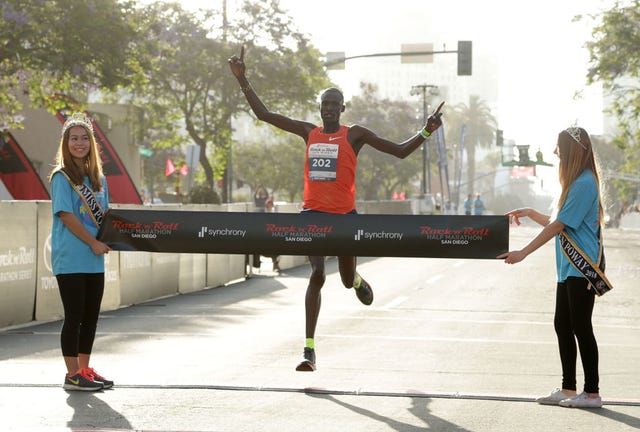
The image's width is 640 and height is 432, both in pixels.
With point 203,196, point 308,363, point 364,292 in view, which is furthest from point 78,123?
point 203,196

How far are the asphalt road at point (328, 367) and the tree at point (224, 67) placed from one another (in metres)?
26.2

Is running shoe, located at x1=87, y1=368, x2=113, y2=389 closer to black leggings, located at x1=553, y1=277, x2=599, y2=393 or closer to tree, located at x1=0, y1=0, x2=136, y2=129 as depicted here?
black leggings, located at x1=553, y1=277, x2=599, y2=393

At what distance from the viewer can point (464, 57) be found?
3469 cm

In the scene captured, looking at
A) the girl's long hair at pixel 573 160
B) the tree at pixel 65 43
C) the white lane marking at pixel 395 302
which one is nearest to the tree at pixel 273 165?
the tree at pixel 65 43

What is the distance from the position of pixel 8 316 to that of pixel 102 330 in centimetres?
131

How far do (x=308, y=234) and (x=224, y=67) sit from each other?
36972mm

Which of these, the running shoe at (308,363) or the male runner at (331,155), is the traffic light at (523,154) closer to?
the male runner at (331,155)

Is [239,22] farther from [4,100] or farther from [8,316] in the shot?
[8,316]

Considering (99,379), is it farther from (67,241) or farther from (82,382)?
(67,241)

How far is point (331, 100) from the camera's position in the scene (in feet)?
28.0

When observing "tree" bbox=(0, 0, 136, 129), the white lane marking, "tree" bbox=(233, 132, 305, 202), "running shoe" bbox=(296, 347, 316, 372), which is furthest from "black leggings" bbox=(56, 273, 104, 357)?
"tree" bbox=(233, 132, 305, 202)

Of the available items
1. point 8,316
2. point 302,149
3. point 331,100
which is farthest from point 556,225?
point 302,149

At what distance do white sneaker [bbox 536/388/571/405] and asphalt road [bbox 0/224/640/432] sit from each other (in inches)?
3.1

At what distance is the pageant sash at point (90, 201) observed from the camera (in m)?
8.09
